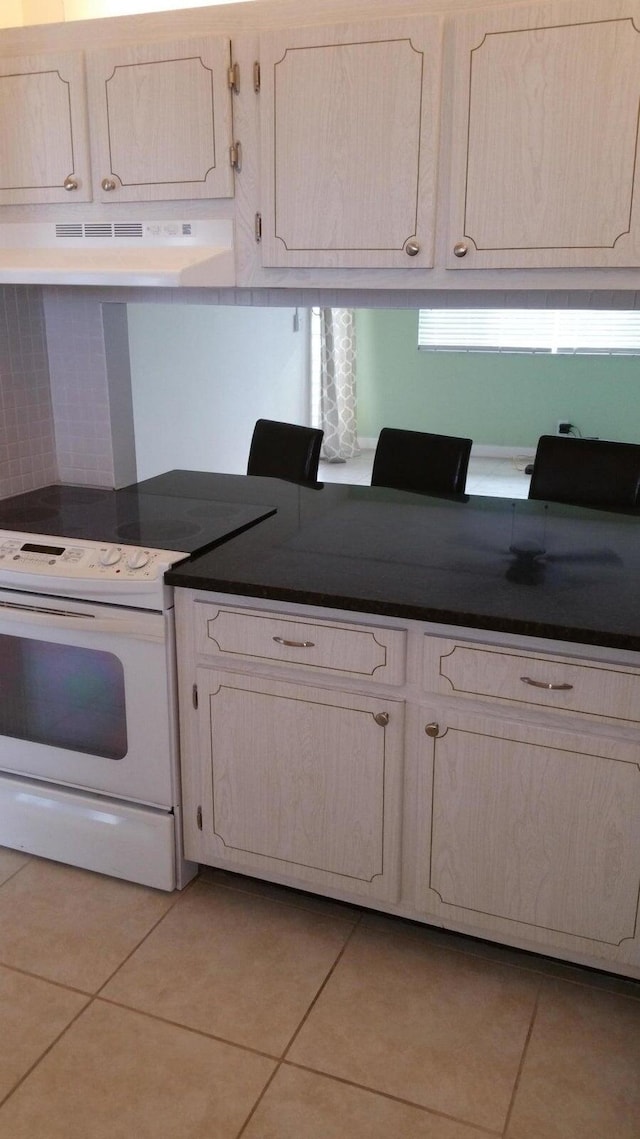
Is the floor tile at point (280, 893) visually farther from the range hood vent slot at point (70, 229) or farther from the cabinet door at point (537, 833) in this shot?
the range hood vent slot at point (70, 229)

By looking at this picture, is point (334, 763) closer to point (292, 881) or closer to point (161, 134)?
A: point (292, 881)

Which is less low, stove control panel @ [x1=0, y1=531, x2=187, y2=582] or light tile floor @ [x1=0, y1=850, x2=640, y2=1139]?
stove control panel @ [x1=0, y1=531, x2=187, y2=582]

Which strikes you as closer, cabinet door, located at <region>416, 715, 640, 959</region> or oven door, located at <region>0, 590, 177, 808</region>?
cabinet door, located at <region>416, 715, 640, 959</region>

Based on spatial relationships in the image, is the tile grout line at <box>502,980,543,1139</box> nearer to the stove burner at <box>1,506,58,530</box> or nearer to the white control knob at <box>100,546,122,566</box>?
the white control knob at <box>100,546,122,566</box>

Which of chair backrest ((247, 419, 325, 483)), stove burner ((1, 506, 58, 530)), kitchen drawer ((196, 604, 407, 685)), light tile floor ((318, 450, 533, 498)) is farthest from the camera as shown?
light tile floor ((318, 450, 533, 498))

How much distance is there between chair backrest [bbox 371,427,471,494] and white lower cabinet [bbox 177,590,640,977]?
103 centimetres

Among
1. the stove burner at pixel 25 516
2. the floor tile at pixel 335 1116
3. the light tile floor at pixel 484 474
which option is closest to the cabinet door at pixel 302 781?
the floor tile at pixel 335 1116

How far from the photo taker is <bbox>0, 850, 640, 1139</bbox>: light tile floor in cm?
172

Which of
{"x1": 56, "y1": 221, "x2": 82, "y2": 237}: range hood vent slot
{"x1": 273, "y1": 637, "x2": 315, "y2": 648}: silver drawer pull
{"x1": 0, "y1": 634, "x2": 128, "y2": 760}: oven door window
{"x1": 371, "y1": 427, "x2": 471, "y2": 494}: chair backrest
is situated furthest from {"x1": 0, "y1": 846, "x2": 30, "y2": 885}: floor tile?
{"x1": 56, "y1": 221, "x2": 82, "y2": 237}: range hood vent slot

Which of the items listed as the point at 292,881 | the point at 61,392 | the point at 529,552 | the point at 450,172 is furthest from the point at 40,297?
the point at 292,881

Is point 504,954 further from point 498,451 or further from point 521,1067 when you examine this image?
point 498,451

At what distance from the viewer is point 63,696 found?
2342 mm

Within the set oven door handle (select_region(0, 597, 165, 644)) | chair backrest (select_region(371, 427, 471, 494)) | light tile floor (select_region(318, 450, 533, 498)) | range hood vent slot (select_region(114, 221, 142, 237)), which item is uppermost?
range hood vent slot (select_region(114, 221, 142, 237))

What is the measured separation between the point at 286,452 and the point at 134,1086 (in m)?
2.03
